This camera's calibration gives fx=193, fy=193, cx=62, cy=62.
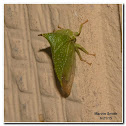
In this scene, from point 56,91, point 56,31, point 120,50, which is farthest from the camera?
point 56,91

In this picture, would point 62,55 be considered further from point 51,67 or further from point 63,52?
point 51,67

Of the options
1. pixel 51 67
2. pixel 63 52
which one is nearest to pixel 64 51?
pixel 63 52

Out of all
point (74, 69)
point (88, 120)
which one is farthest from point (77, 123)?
point (74, 69)

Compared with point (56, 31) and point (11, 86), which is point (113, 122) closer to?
point (56, 31)

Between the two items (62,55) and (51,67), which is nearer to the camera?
(62,55)
